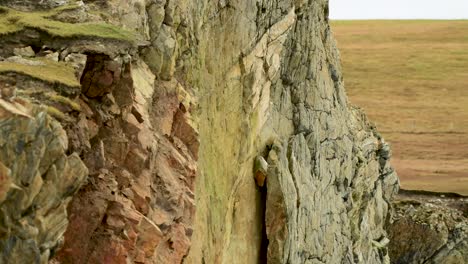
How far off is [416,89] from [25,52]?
78.8 meters

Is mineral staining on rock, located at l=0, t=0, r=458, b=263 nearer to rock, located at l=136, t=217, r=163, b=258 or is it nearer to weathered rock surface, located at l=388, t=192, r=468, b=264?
rock, located at l=136, t=217, r=163, b=258

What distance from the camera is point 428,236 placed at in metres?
44.6

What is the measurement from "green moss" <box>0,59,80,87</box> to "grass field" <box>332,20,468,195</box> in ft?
142

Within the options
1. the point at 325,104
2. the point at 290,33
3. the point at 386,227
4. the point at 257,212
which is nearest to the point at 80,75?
the point at 257,212

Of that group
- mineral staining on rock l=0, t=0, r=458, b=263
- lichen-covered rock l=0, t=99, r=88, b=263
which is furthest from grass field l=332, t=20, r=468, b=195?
lichen-covered rock l=0, t=99, r=88, b=263

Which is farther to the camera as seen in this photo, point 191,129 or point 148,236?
point 191,129

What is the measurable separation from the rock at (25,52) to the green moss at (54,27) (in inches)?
15.3

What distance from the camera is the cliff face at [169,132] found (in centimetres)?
1401

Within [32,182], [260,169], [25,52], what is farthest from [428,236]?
[32,182]

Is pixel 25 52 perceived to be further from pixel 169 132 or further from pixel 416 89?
pixel 416 89

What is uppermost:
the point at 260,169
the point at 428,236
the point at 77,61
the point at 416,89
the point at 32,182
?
the point at 416,89

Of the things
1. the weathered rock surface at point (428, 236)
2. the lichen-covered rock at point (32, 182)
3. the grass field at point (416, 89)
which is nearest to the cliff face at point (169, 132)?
the lichen-covered rock at point (32, 182)

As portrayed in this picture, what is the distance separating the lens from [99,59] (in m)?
16.4

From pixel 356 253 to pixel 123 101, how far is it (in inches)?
734
